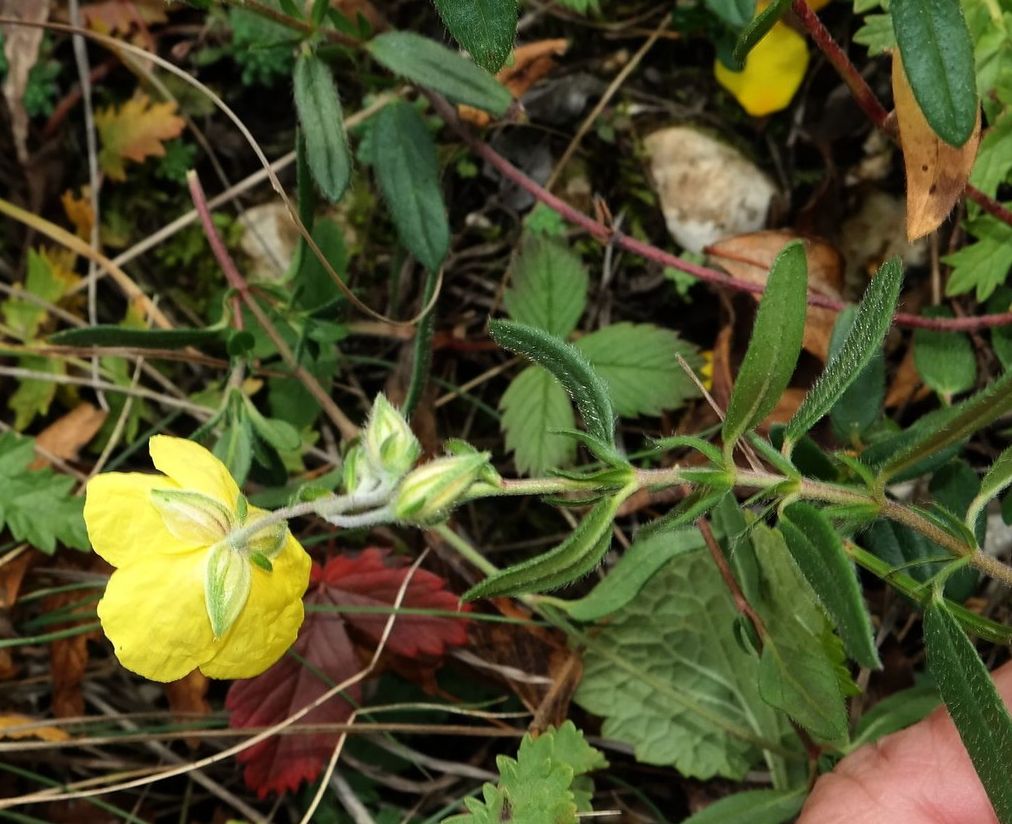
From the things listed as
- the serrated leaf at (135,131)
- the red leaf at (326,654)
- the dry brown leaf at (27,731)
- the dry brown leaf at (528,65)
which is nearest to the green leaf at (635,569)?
the red leaf at (326,654)

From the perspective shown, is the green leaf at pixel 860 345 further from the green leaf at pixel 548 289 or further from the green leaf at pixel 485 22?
the green leaf at pixel 548 289

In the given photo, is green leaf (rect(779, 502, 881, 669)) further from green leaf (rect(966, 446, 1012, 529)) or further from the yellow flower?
the yellow flower

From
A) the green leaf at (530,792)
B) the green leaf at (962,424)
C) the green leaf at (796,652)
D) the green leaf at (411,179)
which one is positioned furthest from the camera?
the green leaf at (411,179)

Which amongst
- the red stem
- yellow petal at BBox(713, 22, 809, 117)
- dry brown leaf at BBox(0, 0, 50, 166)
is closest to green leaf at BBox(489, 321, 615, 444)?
the red stem

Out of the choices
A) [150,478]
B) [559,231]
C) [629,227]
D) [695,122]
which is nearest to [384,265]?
[559,231]

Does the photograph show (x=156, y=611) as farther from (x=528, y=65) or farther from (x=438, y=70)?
(x=528, y=65)

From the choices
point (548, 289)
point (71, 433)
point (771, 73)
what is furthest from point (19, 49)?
point (771, 73)
